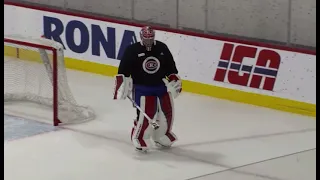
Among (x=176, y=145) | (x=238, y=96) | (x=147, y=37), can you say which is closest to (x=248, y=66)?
(x=238, y=96)

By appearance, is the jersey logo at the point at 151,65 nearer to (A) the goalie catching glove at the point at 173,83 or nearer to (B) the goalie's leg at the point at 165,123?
(A) the goalie catching glove at the point at 173,83

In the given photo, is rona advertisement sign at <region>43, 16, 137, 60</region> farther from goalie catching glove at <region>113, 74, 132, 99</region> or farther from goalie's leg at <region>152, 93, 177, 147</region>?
goalie catching glove at <region>113, 74, 132, 99</region>

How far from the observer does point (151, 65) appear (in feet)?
20.6

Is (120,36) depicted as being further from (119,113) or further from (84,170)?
(84,170)

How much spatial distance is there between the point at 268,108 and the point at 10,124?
1933 mm

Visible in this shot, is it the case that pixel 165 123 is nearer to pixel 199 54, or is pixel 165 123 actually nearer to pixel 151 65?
pixel 151 65

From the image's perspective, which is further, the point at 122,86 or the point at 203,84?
the point at 203,84

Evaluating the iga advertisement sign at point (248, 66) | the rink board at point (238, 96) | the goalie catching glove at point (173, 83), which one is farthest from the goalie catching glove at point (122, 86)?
the iga advertisement sign at point (248, 66)

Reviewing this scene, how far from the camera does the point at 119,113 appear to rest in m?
7.44

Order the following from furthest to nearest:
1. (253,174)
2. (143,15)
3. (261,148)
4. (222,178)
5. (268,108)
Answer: (143,15), (268,108), (261,148), (253,174), (222,178)

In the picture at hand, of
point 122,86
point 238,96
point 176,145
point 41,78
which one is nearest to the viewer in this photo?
point 122,86

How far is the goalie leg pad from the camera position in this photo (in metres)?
6.35

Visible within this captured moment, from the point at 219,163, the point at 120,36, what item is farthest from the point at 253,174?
the point at 120,36

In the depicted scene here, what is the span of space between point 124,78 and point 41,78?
1438 millimetres
